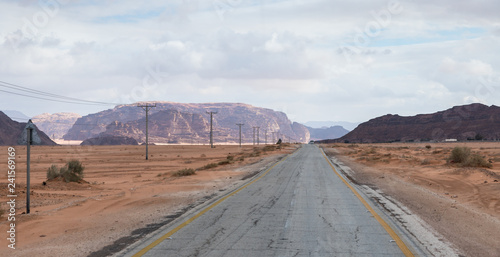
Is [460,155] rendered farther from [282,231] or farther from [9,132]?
[9,132]

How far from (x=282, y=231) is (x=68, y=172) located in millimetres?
16119

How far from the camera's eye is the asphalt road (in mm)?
8105

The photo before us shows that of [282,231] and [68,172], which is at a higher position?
[68,172]

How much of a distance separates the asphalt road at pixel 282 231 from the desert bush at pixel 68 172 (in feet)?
35.6

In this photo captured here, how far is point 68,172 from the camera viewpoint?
22.5m

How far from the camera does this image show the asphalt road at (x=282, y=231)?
8.10m

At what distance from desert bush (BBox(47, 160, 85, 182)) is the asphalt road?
10837 mm

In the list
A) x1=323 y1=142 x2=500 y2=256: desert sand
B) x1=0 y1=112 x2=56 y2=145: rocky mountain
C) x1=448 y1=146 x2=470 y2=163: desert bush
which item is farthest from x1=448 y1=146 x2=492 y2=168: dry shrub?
x1=0 y1=112 x2=56 y2=145: rocky mountain

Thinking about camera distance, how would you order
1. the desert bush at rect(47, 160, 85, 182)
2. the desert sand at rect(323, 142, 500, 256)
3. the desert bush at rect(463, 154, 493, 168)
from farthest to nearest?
the desert bush at rect(463, 154, 493, 168) < the desert bush at rect(47, 160, 85, 182) < the desert sand at rect(323, 142, 500, 256)

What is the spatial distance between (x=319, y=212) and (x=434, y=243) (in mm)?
4288

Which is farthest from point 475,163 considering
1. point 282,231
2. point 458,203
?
point 282,231

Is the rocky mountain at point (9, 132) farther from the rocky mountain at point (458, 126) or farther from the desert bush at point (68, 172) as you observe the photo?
the rocky mountain at point (458, 126)

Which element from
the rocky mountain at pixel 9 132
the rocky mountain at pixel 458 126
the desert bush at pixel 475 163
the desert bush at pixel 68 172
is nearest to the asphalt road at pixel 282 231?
the desert bush at pixel 68 172

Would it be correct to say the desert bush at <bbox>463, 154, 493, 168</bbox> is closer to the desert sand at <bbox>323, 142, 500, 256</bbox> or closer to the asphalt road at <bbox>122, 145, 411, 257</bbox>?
the desert sand at <bbox>323, 142, 500, 256</bbox>
